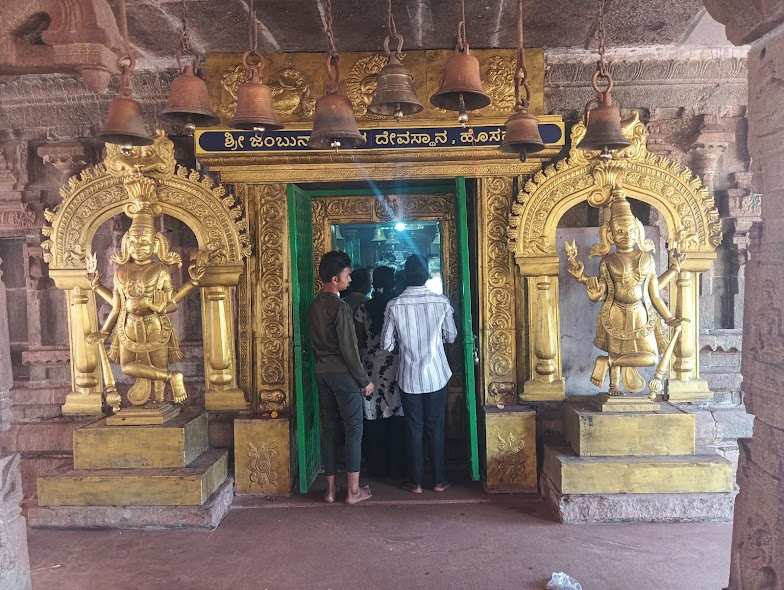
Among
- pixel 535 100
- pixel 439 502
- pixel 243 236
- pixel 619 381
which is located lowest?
pixel 439 502

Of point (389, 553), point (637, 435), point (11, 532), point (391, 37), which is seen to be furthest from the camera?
point (637, 435)

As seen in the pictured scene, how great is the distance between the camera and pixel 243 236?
16.8ft

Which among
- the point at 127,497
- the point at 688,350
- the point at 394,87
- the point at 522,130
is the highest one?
the point at 394,87

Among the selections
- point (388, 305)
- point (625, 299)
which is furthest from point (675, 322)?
point (388, 305)

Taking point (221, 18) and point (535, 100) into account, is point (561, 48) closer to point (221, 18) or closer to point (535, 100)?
point (535, 100)

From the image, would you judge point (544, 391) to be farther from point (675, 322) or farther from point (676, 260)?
point (676, 260)

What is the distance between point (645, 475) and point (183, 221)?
4.43 meters

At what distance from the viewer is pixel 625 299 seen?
459cm

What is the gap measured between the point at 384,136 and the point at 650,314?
271 cm

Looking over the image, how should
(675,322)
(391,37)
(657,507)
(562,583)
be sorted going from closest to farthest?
(391,37), (562,583), (657,507), (675,322)

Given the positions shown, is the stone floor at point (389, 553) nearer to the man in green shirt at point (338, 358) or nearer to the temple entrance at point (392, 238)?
the man in green shirt at point (338, 358)

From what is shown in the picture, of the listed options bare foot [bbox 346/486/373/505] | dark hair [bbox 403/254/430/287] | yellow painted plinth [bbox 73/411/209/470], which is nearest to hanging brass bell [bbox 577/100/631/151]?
dark hair [bbox 403/254/430/287]

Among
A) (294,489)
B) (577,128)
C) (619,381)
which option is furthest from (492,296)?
(294,489)

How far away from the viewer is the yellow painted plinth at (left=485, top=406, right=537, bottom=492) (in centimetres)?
498
